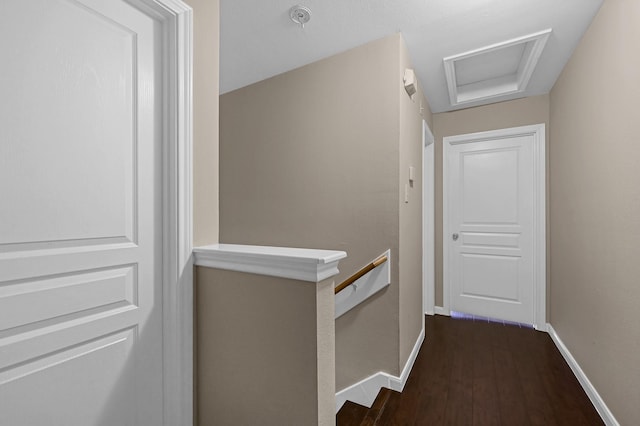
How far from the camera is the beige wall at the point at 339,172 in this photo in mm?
1976

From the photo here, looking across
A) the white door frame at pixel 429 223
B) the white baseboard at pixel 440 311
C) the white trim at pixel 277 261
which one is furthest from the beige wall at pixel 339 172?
the white baseboard at pixel 440 311

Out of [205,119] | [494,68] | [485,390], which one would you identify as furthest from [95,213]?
[494,68]

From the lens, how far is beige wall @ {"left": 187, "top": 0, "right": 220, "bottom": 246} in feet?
3.90

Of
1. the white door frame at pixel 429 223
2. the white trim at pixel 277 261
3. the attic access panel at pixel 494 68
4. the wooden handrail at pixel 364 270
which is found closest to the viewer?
the white trim at pixel 277 261

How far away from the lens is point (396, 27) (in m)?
1.88

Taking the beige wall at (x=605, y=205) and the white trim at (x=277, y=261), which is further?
the beige wall at (x=605, y=205)

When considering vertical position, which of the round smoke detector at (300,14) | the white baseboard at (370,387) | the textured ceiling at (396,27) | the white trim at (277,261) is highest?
the textured ceiling at (396,27)

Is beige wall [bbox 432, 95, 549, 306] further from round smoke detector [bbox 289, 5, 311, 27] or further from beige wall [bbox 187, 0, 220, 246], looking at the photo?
beige wall [bbox 187, 0, 220, 246]

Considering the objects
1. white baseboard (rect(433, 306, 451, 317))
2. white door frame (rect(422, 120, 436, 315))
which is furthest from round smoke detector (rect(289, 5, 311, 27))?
white baseboard (rect(433, 306, 451, 317))

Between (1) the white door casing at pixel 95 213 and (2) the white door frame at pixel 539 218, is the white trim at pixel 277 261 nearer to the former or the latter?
(1) the white door casing at pixel 95 213

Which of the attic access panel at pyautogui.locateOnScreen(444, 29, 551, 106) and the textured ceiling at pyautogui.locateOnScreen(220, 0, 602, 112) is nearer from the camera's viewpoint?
the textured ceiling at pyautogui.locateOnScreen(220, 0, 602, 112)

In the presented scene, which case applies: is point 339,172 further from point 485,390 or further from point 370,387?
point 485,390

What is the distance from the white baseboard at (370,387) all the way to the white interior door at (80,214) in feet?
4.45

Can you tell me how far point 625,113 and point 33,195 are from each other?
2522mm
